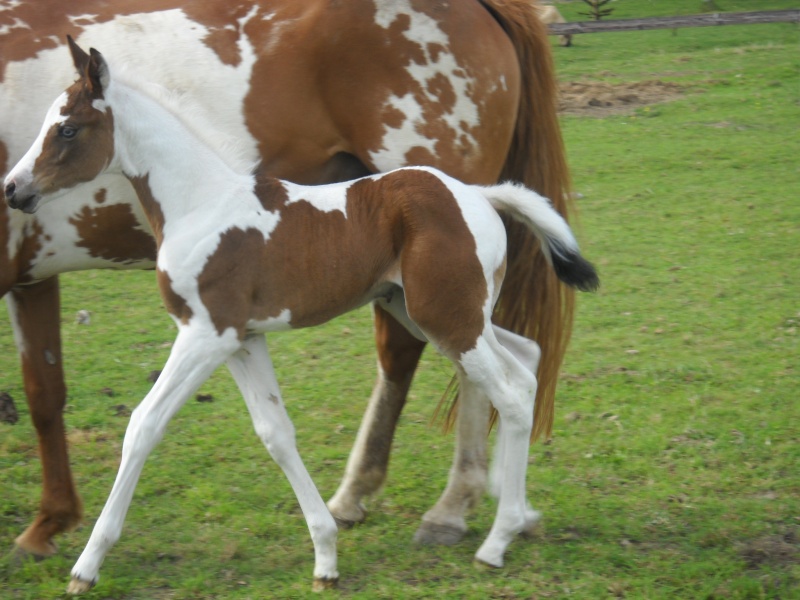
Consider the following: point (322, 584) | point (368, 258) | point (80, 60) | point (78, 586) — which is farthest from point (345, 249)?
point (78, 586)

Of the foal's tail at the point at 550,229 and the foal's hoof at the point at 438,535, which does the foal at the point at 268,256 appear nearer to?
the foal's tail at the point at 550,229

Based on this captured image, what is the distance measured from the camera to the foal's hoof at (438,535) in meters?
3.77

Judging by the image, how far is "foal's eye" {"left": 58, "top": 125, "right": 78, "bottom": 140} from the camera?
125 inches

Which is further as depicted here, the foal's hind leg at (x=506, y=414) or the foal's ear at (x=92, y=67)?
the foal's hind leg at (x=506, y=414)

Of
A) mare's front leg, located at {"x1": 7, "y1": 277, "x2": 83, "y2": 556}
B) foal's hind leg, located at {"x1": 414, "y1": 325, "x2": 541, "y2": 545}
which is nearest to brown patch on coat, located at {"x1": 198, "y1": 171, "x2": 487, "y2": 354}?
foal's hind leg, located at {"x1": 414, "y1": 325, "x2": 541, "y2": 545}

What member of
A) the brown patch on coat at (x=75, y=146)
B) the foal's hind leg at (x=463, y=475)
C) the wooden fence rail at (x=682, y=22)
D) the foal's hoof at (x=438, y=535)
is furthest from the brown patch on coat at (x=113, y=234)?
the wooden fence rail at (x=682, y=22)

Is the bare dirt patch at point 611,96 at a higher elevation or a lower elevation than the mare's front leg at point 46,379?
lower

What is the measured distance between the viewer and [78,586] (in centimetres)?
330

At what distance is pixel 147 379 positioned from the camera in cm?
556

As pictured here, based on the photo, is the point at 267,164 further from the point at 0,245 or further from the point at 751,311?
the point at 751,311

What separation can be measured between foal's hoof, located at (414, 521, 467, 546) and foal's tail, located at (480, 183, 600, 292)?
98cm

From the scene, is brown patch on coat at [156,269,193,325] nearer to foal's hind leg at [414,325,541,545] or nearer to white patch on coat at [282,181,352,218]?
white patch on coat at [282,181,352,218]

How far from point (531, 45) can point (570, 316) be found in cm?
109

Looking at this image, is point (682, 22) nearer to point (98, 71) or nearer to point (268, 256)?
point (268, 256)
